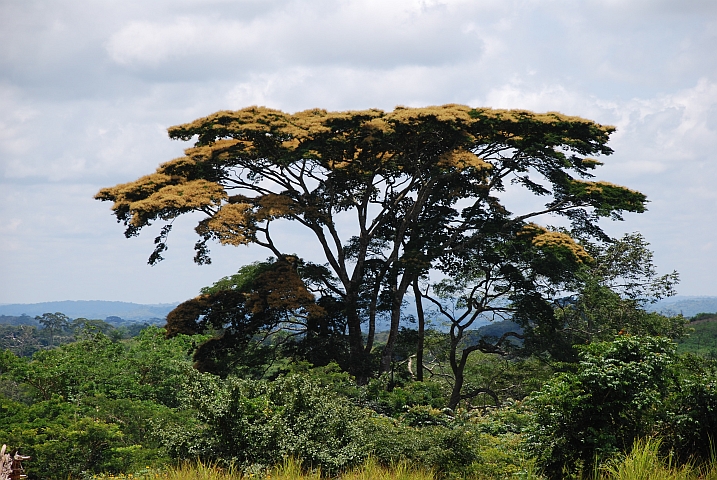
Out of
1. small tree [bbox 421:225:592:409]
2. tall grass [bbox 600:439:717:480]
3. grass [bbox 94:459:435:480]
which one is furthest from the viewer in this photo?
small tree [bbox 421:225:592:409]

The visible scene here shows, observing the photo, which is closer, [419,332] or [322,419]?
[322,419]

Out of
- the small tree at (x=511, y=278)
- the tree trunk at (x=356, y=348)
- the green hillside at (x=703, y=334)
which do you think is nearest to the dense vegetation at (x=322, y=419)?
the tree trunk at (x=356, y=348)

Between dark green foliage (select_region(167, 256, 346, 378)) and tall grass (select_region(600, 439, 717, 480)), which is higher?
dark green foliage (select_region(167, 256, 346, 378))

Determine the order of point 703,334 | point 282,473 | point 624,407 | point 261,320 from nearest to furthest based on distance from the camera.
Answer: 1. point 624,407
2. point 282,473
3. point 261,320
4. point 703,334

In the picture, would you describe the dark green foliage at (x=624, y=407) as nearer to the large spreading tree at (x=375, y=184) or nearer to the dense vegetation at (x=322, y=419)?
the dense vegetation at (x=322, y=419)

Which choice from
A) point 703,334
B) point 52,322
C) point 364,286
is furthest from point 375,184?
point 52,322

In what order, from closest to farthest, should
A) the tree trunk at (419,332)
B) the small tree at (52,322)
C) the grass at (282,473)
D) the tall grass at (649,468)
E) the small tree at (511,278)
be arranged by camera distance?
1. the tall grass at (649,468)
2. the grass at (282,473)
3. the small tree at (511,278)
4. the tree trunk at (419,332)
5. the small tree at (52,322)

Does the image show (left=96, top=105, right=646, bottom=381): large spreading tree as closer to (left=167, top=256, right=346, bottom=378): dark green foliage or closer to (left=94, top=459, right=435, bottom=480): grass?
(left=167, top=256, right=346, bottom=378): dark green foliage

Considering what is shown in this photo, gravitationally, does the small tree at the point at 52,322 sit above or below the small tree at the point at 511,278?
below

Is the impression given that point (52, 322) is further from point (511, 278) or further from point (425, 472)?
point (425, 472)

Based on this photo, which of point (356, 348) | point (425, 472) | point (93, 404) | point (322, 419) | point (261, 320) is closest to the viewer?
point (425, 472)

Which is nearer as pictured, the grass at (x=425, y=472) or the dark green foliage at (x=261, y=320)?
the grass at (x=425, y=472)

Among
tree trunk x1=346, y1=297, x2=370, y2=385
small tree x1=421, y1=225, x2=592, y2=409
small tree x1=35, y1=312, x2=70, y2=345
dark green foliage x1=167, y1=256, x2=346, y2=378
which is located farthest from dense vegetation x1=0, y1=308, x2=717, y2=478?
small tree x1=35, y1=312, x2=70, y2=345

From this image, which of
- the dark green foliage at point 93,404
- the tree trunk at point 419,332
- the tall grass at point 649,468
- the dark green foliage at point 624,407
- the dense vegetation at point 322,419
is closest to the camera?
the tall grass at point 649,468
